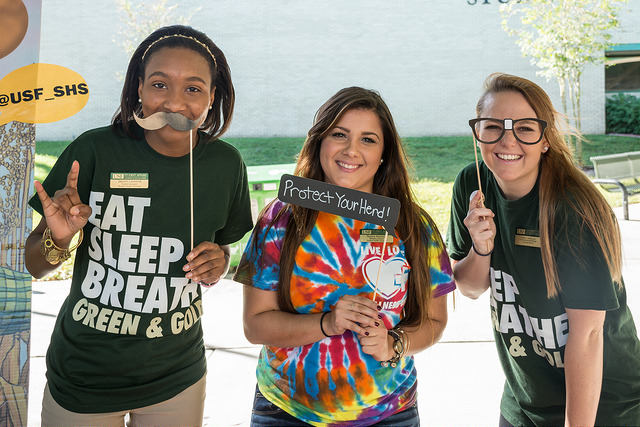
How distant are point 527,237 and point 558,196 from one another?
160mm

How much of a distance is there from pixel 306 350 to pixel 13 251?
124 centimetres

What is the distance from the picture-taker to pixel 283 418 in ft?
6.02

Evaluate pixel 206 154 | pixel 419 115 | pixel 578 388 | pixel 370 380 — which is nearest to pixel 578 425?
pixel 578 388

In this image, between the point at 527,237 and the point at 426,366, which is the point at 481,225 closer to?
the point at 527,237

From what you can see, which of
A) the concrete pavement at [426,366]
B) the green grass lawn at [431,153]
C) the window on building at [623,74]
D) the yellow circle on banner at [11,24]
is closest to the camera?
the yellow circle on banner at [11,24]

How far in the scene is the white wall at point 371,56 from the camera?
17.7 metres

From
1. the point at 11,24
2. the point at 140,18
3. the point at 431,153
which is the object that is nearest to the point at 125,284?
the point at 11,24

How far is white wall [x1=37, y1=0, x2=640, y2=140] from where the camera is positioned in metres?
17.7

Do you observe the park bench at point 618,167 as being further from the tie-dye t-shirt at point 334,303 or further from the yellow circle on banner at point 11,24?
the yellow circle on banner at point 11,24

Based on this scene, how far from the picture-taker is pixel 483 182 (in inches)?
85.9

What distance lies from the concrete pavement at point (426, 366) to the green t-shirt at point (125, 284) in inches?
62.1

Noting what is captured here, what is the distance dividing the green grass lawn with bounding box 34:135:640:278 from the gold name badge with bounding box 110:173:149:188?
8050mm

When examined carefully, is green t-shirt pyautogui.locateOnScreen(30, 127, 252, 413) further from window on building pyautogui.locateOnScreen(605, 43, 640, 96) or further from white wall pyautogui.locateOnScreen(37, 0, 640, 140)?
window on building pyautogui.locateOnScreen(605, 43, 640, 96)

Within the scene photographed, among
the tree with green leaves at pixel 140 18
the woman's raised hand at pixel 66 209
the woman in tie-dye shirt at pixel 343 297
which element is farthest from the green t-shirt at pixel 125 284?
the tree with green leaves at pixel 140 18
